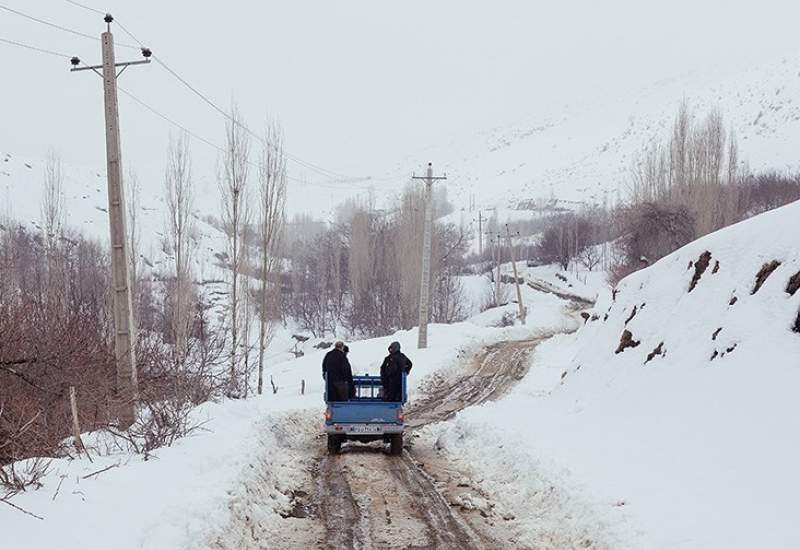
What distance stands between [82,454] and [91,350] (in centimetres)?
618

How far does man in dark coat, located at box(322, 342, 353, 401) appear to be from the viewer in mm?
14195

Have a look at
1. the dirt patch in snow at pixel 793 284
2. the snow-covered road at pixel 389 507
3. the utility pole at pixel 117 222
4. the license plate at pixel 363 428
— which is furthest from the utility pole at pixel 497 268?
the dirt patch in snow at pixel 793 284

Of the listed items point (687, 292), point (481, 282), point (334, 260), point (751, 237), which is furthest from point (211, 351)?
point (481, 282)

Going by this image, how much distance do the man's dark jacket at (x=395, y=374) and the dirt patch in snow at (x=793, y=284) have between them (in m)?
6.92

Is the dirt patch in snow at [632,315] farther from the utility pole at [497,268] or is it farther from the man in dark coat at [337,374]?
the utility pole at [497,268]

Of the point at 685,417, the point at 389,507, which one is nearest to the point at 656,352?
the point at 685,417

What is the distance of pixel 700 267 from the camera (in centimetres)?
1434

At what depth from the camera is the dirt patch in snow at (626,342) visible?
1510 centimetres

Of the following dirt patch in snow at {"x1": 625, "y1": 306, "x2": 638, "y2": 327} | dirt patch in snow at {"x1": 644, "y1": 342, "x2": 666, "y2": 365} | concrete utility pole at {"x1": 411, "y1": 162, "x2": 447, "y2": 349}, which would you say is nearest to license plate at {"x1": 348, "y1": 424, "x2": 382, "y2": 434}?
dirt patch in snow at {"x1": 644, "y1": 342, "x2": 666, "y2": 365}

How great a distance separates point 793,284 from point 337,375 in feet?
26.8

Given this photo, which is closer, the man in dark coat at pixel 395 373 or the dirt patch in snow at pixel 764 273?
the dirt patch in snow at pixel 764 273

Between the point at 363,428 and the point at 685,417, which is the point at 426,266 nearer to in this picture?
the point at 363,428

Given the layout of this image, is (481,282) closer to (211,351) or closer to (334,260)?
(334,260)

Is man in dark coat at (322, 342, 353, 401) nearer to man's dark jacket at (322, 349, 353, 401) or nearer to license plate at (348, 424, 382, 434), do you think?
man's dark jacket at (322, 349, 353, 401)
